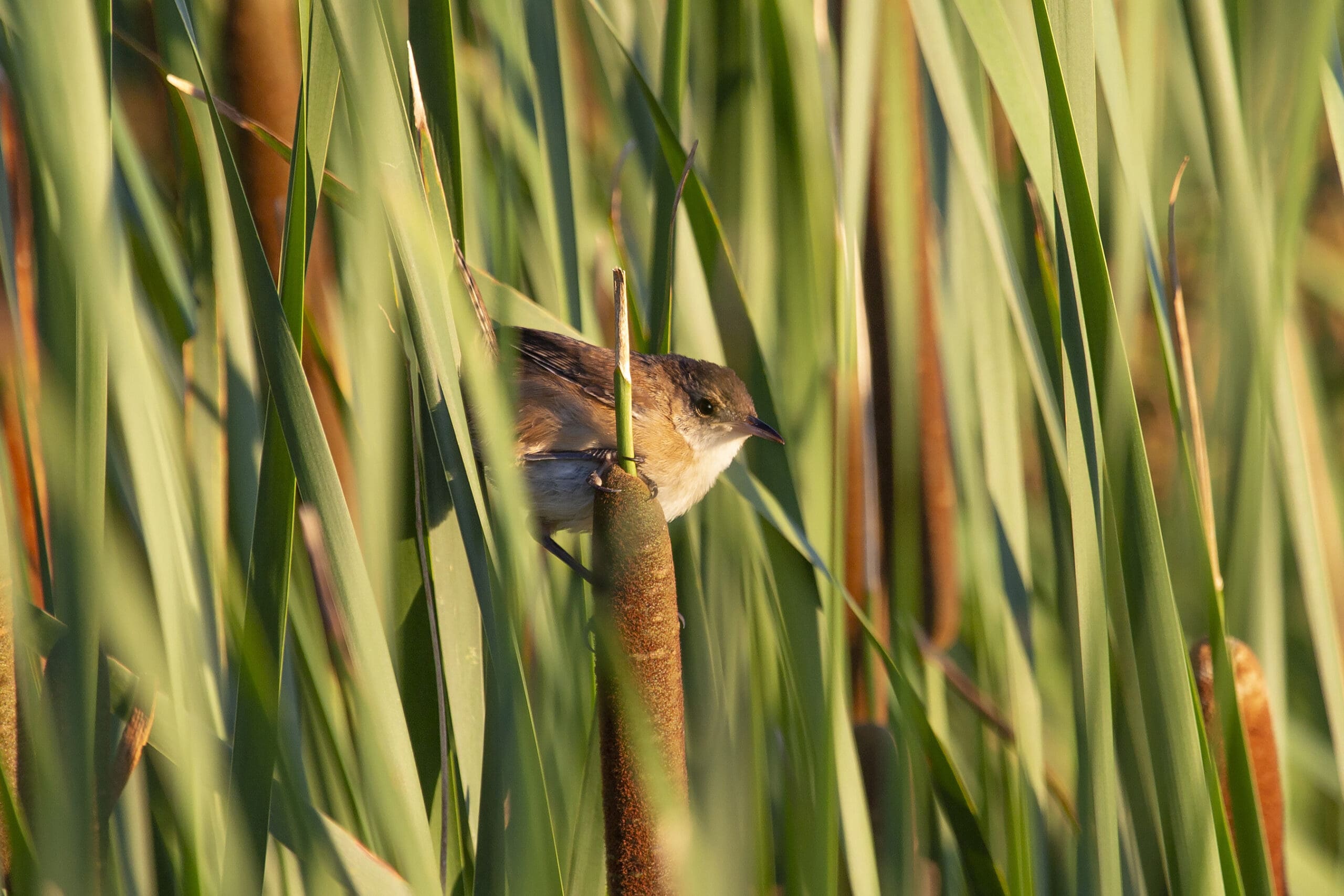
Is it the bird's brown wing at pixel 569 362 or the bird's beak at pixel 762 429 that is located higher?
the bird's brown wing at pixel 569 362

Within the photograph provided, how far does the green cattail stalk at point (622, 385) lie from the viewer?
3.62ft

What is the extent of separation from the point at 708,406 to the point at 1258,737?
109 centimetres

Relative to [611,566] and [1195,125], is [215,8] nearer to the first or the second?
[611,566]

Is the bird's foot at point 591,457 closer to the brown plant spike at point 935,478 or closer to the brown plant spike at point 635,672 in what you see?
the brown plant spike at point 935,478

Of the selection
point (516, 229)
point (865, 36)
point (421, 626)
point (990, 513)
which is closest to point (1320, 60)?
point (865, 36)

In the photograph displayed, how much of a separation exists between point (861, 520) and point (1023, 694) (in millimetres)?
395

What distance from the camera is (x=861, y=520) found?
181 centimetres

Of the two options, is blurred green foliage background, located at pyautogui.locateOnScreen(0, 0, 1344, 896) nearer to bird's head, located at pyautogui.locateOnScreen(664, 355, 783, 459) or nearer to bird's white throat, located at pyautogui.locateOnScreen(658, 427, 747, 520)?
bird's white throat, located at pyautogui.locateOnScreen(658, 427, 747, 520)

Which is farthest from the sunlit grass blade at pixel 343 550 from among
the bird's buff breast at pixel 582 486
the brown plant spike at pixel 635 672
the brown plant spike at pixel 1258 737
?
the brown plant spike at pixel 1258 737

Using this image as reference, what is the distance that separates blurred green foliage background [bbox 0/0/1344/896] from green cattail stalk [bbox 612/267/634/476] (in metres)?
0.12

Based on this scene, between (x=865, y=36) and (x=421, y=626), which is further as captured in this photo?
(x=865, y=36)

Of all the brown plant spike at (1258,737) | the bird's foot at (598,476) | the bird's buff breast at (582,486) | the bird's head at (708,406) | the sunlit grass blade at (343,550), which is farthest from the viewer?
the bird's head at (708,406)

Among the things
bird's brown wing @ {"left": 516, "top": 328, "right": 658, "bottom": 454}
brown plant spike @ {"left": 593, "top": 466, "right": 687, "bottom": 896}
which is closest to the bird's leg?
bird's brown wing @ {"left": 516, "top": 328, "right": 658, "bottom": 454}

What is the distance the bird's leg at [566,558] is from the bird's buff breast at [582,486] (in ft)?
0.25
